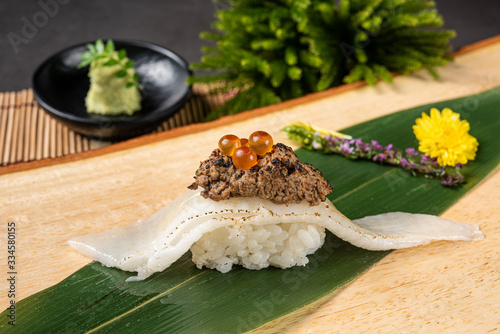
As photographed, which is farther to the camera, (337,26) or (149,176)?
(337,26)

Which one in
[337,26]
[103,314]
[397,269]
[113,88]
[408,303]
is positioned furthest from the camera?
[337,26]

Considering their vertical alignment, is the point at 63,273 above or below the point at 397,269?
above

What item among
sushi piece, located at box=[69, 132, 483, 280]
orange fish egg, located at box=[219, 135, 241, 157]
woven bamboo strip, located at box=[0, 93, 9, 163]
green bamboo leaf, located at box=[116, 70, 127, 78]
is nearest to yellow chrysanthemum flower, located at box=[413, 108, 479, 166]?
sushi piece, located at box=[69, 132, 483, 280]

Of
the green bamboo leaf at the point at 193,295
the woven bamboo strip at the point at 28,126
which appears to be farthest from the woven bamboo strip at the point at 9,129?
the green bamboo leaf at the point at 193,295

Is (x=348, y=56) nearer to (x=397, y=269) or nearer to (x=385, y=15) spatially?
(x=385, y=15)

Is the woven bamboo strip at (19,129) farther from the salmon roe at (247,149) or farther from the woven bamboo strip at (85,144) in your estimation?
the salmon roe at (247,149)

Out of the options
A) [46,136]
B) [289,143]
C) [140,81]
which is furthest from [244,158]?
[140,81]

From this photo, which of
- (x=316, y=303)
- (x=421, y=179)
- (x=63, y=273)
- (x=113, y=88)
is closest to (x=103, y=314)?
(x=63, y=273)
